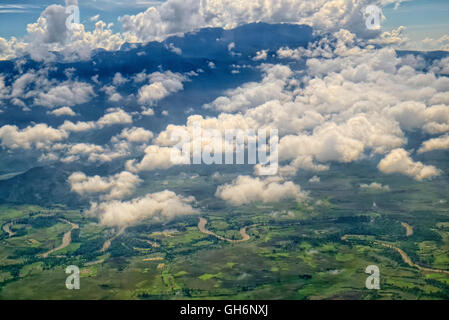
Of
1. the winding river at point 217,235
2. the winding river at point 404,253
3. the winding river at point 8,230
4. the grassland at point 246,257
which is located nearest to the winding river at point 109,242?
the grassland at point 246,257

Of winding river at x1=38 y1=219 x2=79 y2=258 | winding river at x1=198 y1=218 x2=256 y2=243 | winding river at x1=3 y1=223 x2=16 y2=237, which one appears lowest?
winding river at x1=38 y1=219 x2=79 y2=258

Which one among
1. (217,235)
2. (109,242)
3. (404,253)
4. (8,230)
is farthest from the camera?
(8,230)

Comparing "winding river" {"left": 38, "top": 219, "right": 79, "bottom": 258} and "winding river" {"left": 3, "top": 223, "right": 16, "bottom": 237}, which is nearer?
"winding river" {"left": 38, "top": 219, "right": 79, "bottom": 258}

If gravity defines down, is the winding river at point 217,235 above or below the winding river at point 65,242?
above

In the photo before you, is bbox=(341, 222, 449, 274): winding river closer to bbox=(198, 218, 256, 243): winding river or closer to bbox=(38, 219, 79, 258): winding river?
bbox=(198, 218, 256, 243): winding river

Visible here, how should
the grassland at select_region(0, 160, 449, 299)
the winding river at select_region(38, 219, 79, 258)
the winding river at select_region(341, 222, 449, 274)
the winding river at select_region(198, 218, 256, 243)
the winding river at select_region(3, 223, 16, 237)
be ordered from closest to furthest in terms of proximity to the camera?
the grassland at select_region(0, 160, 449, 299), the winding river at select_region(341, 222, 449, 274), the winding river at select_region(38, 219, 79, 258), the winding river at select_region(198, 218, 256, 243), the winding river at select_region(3, 223, 16, 237)

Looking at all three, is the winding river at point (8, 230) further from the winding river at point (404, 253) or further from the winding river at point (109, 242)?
the winding river at point (404, 253)

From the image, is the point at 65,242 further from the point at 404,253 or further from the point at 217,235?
the point at 404,253

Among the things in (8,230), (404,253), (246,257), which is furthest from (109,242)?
(404,253)

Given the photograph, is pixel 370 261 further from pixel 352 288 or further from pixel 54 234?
pixel 54 234

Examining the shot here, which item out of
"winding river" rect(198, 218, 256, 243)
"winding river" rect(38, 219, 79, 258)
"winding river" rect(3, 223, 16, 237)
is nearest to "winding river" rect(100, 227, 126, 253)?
"winding river" rect(38, 219, 79, 258)
